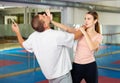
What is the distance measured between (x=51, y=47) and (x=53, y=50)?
38 mm

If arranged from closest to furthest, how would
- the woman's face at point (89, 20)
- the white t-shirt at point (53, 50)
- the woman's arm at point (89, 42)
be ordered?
1. the white t-shirt at point (53, 50)
2. the woman's arm at point (89, 42)
3. the woman's face at point (89, 20)

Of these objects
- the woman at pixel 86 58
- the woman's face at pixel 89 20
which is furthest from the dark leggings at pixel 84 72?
the woman's face at pixel 89 20

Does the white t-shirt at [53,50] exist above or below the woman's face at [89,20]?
below

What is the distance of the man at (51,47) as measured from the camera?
82.0 inches

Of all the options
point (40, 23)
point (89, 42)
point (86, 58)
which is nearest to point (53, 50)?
point (40, 23)

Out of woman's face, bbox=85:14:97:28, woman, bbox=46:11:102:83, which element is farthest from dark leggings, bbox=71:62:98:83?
woman's face, bbox=85:14:97:28

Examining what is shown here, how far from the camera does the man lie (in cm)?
208

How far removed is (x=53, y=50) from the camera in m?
2.11

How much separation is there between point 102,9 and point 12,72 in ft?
16.5

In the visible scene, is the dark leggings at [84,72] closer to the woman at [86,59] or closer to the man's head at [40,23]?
the woman at [86,59]

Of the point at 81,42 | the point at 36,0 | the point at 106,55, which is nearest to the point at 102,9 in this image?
the point at 106,55

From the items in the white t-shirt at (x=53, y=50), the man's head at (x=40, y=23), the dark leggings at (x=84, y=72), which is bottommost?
the dark leggings at (x=84, y=72)

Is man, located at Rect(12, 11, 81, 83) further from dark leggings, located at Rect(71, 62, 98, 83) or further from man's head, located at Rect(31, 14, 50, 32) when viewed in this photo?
dark leggings, located at Rect(71, 62, 98, 83)

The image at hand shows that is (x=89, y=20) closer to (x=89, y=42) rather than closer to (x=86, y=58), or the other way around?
(x=89, y=42)
